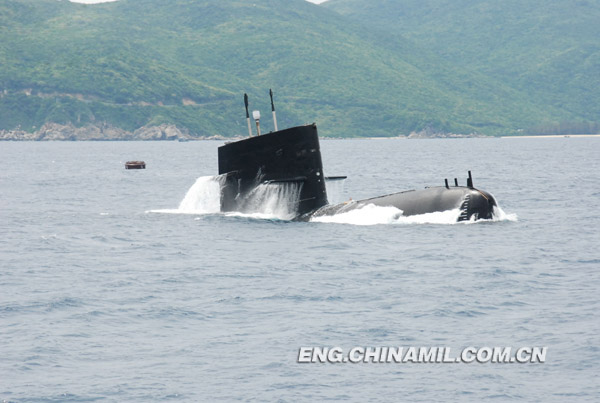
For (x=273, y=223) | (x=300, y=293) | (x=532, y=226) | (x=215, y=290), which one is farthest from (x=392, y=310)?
(x=532, y=226)

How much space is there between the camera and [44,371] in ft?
65.3

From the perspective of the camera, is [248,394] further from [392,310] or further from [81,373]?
[392,310]

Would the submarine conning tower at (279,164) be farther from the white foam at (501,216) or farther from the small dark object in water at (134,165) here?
the small dark object in water at (134,165)

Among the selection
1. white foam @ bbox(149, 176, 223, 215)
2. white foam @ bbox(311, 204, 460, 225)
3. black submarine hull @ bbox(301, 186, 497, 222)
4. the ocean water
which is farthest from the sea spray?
black submarine hull @ bbox(301, 186, 497, 222)

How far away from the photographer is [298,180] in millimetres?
40094

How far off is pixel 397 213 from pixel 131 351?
2224 cm

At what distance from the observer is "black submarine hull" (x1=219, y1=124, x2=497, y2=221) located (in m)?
39.5

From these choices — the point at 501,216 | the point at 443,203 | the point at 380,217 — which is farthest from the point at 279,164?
the point at 501,216

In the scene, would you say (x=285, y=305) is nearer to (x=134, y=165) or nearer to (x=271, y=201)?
(x=271, y=201)

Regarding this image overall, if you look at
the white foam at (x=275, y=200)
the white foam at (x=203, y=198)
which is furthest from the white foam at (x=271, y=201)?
the white foam at (x=203, y=198)

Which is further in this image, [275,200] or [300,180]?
[275,200]

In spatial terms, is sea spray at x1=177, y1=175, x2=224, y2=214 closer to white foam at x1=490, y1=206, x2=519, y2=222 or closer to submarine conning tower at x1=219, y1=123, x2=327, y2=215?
submarine conning tower at x1=219, y1=123, x2=327, y2=215

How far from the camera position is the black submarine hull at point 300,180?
130 feet

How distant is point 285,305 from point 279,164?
49.0ft
